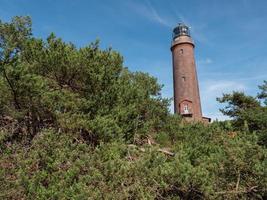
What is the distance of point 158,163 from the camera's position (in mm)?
5551

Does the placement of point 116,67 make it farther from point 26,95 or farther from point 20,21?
point 20,21

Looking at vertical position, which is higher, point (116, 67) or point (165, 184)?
point (116, 67)

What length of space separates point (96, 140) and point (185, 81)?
16.4m

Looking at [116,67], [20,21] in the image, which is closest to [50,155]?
[116,67]

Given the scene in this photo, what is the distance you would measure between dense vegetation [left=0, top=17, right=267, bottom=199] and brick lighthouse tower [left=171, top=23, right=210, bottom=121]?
12418 mm

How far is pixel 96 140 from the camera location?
7012 millimetres

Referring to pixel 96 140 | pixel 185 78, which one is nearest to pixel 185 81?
pixel 185 78

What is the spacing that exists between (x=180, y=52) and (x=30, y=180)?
20020mm

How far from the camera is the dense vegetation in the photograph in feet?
17.0

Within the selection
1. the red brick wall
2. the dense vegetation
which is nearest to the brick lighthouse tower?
the red brick wall

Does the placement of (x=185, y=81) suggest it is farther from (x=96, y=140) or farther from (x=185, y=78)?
(x=96, y=140)

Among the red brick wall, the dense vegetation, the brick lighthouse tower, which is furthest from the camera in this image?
the red brick wall

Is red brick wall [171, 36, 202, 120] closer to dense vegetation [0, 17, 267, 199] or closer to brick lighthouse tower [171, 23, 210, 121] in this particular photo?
brick lighthouse tower [171, 23, 210, 121]

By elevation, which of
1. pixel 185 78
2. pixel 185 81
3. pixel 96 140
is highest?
pixel 185 78
